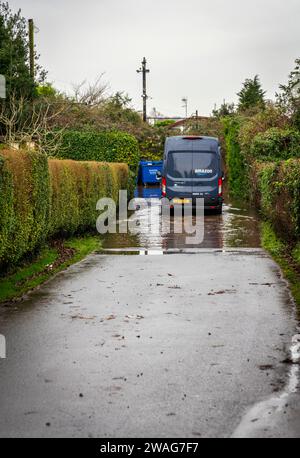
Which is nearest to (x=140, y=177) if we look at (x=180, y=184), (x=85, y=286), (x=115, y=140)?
(x=115, y=140)

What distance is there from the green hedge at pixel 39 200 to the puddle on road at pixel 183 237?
1119 millimetres

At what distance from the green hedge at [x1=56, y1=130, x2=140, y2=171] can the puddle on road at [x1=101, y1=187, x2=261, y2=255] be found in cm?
1295

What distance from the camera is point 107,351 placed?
7.19 m

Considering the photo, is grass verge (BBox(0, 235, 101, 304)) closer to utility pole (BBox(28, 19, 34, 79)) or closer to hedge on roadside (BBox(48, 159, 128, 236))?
hedge on roadside (BBox(48, 159, 128, 236))

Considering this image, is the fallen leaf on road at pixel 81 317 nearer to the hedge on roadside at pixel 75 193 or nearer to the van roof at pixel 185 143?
the hedge on roadside at pixel 75 193

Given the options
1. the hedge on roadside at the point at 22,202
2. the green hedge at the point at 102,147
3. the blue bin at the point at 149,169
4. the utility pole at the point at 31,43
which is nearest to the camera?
the hedge on roadside at the point at 22,202

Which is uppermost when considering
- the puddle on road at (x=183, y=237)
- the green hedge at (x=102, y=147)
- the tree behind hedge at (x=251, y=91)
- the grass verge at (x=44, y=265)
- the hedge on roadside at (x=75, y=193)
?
the tree behind hedge at (x=251, y=91)

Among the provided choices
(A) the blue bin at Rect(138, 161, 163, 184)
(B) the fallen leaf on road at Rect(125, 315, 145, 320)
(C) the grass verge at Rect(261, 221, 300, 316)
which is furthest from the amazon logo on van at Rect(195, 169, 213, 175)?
(A) the blue bin at Rect(138, 161, 163, 184)

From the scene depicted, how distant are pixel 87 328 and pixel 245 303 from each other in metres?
2.41

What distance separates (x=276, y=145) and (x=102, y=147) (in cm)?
1383

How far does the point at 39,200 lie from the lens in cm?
1392

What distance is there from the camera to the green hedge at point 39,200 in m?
11.5

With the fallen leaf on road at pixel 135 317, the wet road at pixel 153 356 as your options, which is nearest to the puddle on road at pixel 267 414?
the wet road at pixel 153 356

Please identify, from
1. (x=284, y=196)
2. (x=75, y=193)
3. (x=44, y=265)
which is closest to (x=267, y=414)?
(x=44, y=265)
